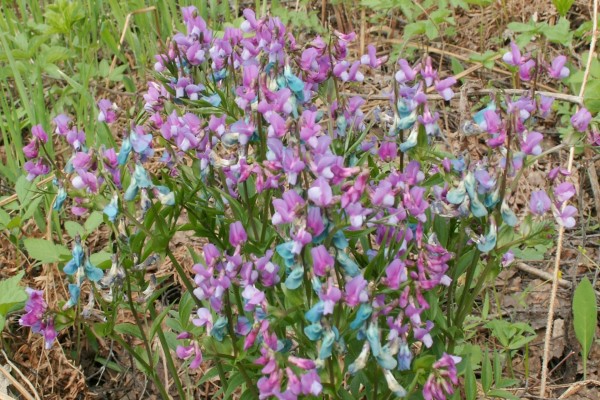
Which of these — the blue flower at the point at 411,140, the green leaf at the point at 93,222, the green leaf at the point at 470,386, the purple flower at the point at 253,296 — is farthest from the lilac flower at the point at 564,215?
the green leaf at the point at 93,222

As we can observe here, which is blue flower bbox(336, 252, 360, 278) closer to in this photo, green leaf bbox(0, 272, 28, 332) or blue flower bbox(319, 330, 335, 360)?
blue flower bbox(319, 330, 335, 360)

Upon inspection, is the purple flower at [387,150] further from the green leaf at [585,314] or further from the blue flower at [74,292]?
the green leaf at [585,314]

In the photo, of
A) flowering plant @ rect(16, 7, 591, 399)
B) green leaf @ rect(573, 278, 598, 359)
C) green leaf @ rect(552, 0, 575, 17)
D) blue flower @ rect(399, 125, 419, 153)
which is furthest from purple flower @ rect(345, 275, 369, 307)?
green leaf @ rect(552, 0, 575, 17)

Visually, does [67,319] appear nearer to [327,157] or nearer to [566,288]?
[327,157]

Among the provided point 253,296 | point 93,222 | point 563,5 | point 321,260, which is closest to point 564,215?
point 321,260

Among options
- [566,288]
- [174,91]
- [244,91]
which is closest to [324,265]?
[244,91]

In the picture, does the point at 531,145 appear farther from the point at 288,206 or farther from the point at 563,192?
the point at 288,206

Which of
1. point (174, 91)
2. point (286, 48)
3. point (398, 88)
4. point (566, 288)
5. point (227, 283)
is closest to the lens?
point (227, 283)
